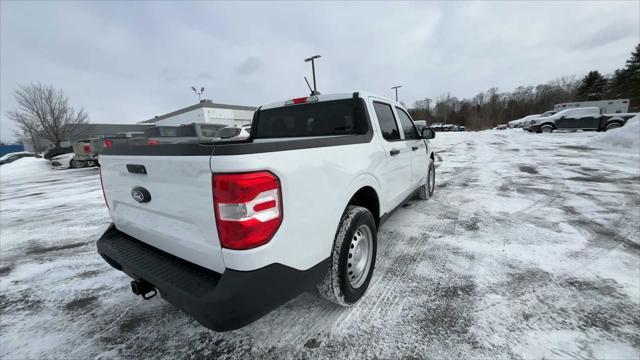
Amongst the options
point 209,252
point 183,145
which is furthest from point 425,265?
point 183,145

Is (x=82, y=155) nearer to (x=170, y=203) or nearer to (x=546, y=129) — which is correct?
(x=170, y=203)

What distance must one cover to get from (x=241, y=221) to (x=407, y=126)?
3.35 meters

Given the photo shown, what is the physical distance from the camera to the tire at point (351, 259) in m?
2.06

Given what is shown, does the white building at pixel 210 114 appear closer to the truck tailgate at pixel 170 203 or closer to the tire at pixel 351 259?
the truck tailgate at pixel 170 203

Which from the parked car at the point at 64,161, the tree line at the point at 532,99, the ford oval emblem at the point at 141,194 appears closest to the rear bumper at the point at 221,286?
the ford oval emblem at the point at 141,194

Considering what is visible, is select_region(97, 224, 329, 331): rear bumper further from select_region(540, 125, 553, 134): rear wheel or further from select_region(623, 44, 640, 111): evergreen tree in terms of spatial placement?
select_region(623, 44, 640, 111): evergreen tree

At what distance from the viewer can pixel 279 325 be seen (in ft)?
7.04

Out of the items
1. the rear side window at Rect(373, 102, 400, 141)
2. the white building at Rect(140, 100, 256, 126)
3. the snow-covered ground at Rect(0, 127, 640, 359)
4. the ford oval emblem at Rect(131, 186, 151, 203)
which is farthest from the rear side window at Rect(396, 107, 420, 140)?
the white building at Rect(140, 100, 256, 126)

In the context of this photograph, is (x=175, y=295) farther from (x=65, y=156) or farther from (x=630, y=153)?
(x=65, y=156)

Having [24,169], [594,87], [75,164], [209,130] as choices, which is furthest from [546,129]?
[594,87]

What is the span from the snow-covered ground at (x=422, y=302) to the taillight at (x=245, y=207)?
106 centimetres

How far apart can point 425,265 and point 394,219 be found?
1.50 m

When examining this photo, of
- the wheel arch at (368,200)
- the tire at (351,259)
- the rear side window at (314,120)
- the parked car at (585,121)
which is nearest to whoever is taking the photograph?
the tire at (351,259)

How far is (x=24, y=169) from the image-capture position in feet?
52.5
